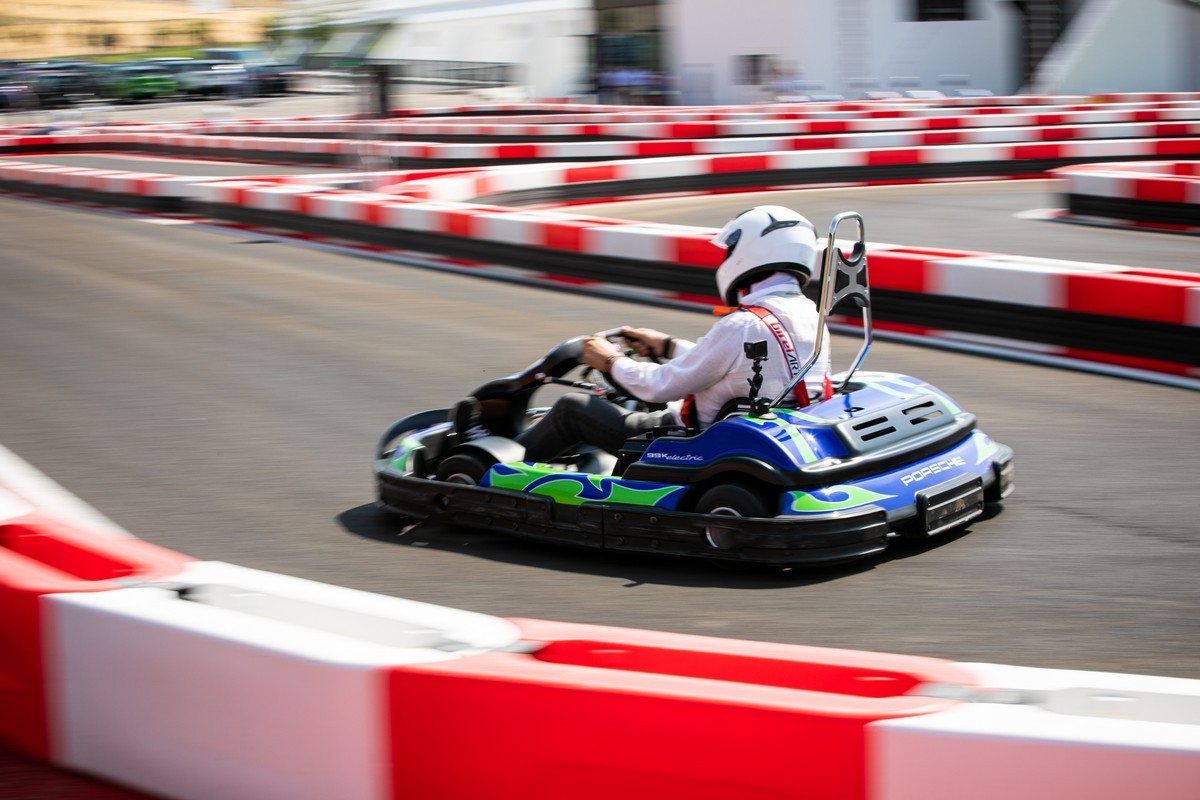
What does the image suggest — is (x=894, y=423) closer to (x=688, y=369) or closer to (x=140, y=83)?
(x=688, y=369)

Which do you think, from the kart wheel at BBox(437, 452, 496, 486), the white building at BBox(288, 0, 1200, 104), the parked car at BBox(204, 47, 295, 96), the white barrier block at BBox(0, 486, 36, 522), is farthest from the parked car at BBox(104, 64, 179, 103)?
the white barrier block at BBox(0, 486, 36, 522)

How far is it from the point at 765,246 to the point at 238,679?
6.96 ft

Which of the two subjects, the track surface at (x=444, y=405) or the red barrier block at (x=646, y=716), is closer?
the red barrier block at (x=646, y=716)

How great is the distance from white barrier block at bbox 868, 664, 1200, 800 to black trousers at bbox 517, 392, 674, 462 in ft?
7.48

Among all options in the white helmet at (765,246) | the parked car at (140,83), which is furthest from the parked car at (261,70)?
the white helmet at (765,246)

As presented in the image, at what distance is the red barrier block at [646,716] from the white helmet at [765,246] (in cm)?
180

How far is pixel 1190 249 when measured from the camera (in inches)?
426

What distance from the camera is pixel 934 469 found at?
4191 millimetres

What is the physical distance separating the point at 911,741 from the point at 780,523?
1.79 meters

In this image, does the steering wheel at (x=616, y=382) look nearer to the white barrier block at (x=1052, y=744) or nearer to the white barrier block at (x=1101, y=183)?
the white barrier block at (x=1052, y=744)

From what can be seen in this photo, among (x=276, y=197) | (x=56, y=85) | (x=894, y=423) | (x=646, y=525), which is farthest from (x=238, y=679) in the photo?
(x=56, y=85)

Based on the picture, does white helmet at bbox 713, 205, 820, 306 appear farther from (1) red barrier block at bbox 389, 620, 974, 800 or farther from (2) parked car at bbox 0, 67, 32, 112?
(2) parked car at bbox 0, 67, 32, 112

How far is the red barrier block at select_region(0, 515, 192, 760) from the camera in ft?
9.61

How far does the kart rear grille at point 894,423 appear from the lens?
4.10m
